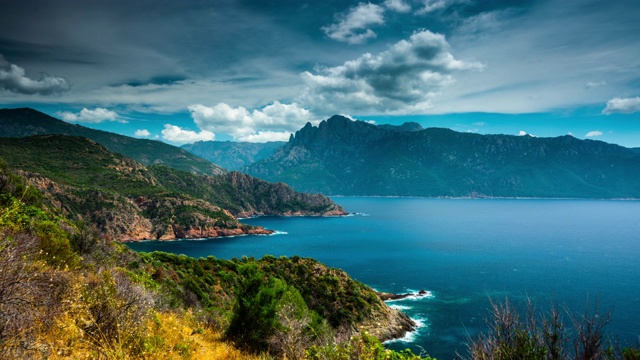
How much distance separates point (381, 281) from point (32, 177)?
5505 inches

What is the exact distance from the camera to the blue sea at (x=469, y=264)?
2625 inches

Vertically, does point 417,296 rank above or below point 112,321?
below

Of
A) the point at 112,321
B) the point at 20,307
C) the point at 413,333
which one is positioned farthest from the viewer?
the point at 413,333

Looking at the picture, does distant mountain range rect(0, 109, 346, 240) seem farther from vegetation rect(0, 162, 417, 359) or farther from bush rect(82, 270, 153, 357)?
bush rect(82, 270, 153, 357)

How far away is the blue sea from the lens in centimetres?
6669

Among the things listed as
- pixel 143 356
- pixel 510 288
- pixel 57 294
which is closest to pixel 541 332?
pixel 143 356

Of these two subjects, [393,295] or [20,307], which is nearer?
[20,307]

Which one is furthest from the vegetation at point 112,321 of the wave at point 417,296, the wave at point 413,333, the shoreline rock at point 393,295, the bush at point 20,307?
the wave at point 417,296

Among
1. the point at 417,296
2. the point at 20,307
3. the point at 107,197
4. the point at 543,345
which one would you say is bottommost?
the point at 417,296

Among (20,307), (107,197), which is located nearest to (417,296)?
(20,307)

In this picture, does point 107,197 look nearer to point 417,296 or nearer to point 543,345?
point 417,296

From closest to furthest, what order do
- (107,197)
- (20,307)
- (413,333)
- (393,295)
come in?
(20,307) < (413,333) < (393,295) < (107,197)

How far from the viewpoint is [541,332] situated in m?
11.1

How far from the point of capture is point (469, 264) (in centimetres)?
11269
